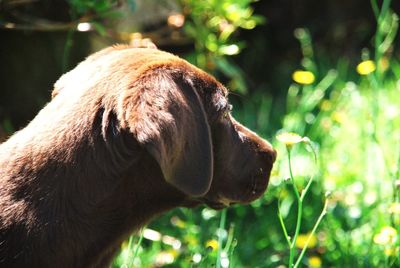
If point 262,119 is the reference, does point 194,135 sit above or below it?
above

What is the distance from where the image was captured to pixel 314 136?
4.82 meters

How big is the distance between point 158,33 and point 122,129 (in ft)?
8.01

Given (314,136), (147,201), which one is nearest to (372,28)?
(314,136)

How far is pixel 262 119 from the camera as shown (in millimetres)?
5594

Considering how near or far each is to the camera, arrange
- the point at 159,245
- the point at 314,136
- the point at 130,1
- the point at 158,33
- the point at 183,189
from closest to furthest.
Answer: the point at 183,189
the point at 130,1
the point at 159,245
the point at 314,136
the point at 158,33

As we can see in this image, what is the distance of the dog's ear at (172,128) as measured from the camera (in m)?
2.63

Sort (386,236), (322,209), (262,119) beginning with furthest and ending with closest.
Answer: (262,119), (322,209), (386,236)

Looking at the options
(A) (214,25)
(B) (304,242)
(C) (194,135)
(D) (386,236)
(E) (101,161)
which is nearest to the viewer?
(C) (194,135)

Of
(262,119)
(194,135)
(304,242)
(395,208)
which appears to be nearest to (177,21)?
(262,119)

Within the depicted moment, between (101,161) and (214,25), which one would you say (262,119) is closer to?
(214,25)

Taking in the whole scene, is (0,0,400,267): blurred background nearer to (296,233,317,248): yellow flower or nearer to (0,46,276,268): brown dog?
(296,233,317,248): yellow flower

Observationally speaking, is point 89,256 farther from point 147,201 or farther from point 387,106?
point 387,106

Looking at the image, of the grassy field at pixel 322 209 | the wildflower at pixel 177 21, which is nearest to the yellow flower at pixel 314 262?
the grassy field at pixel 322 209

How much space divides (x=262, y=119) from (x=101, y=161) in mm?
2799
